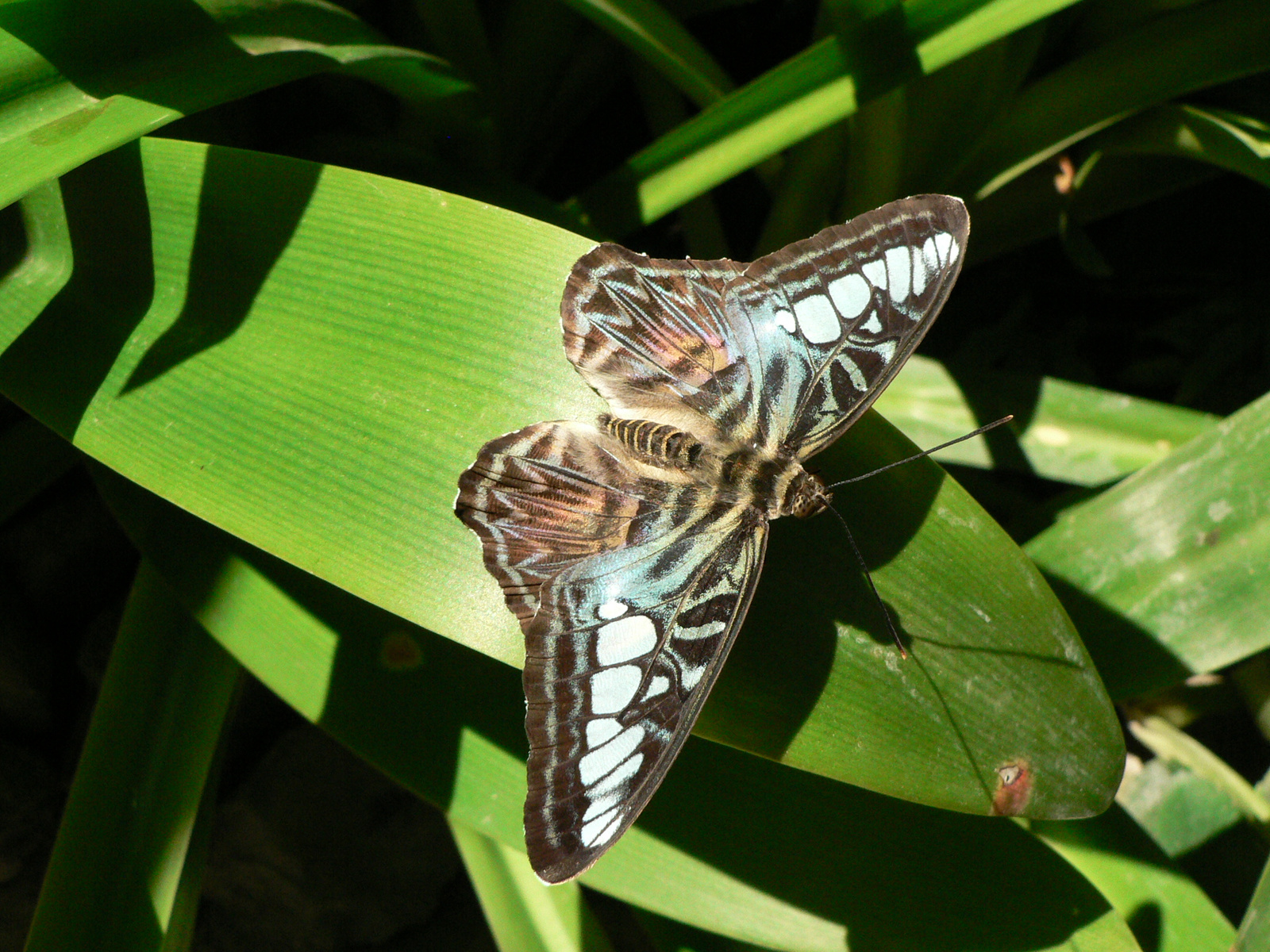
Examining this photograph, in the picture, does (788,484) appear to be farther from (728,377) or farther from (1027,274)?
(1027,274)

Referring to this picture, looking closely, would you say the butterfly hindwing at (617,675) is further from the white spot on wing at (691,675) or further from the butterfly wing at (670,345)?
the butterfly wing at (670,345)

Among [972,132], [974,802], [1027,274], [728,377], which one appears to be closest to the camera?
[974,802]

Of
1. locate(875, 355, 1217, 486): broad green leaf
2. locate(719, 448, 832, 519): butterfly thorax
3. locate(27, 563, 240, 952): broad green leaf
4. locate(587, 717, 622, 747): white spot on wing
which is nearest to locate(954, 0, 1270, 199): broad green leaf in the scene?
locate(875, 355, 1217, 486): broad green leaf

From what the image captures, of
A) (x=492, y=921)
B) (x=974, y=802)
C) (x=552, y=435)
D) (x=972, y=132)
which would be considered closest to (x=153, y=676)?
(x=492, y=921)

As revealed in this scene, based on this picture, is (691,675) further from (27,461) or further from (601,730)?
(27,461)

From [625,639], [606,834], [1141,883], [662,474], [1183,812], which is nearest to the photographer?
→ [606,834]

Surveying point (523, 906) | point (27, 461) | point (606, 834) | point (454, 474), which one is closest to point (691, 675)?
point (606, 834)
